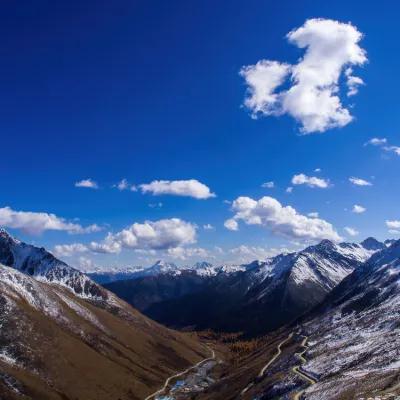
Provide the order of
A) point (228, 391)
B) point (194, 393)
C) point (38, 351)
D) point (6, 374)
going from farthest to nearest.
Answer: point (194, 393) < point (38, 351) < point (228, 391) < point (6, 374)

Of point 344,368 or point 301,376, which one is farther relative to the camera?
point 301,376

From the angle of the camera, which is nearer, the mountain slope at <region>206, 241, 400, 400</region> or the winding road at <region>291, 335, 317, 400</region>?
the mountain slope at <region>206, 241, 400, 400</region>

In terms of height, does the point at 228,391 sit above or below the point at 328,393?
below

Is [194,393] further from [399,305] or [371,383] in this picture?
[371,383]

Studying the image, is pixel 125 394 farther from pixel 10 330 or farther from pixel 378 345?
pixel 378 345

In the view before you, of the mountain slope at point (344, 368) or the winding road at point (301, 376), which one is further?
the winding road at point (301, 376)

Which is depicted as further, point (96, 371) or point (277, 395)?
point (96, 371)

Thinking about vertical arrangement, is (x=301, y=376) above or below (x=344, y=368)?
below

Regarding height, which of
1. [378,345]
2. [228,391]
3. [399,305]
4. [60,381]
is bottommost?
[60,381]

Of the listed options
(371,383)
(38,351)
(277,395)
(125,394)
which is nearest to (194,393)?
(125,394)

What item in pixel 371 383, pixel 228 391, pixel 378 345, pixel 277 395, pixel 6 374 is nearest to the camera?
pixel 371 383
